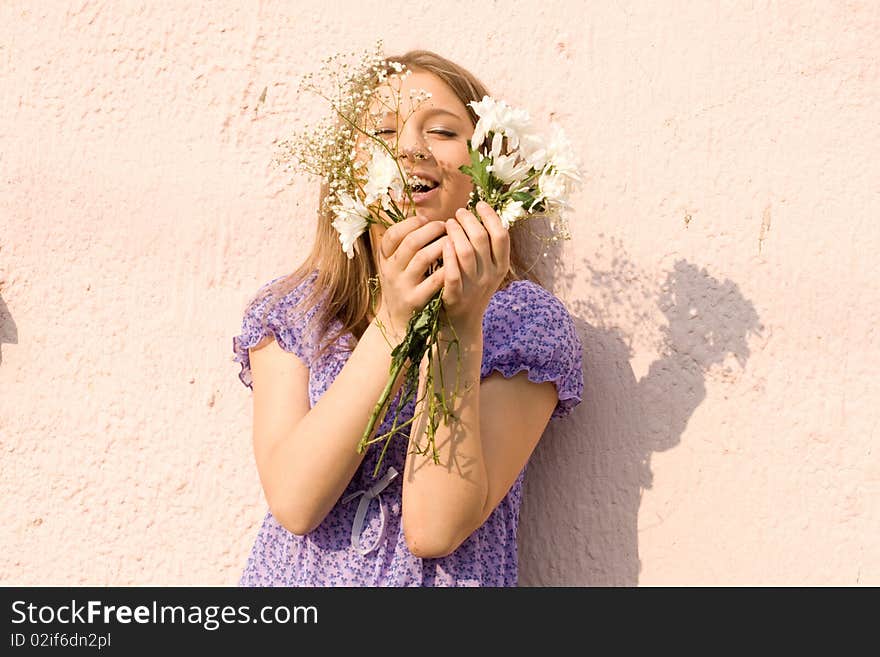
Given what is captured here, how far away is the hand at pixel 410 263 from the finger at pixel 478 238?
A: 0.04 m

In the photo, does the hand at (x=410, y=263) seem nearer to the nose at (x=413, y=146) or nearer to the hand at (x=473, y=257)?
the hand at (x=473, y=257)

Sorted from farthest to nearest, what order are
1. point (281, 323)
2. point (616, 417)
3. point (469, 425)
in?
1. point (616, 417)
2. point (281, 323)
3. point (469, 425)

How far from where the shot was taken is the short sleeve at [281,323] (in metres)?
1.76

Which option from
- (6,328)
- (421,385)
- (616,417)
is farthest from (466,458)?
(6,328)

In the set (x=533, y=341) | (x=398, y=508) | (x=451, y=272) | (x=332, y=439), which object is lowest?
(x=398, y=508)

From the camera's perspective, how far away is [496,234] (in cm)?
139

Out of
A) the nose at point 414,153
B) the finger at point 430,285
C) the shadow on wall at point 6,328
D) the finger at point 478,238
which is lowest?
the shadow on wall at point 6,328

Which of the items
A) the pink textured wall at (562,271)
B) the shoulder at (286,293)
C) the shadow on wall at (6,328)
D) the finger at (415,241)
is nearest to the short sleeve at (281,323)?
the shoulder at (286,293)

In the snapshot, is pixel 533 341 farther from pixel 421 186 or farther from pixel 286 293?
pixel 286 293

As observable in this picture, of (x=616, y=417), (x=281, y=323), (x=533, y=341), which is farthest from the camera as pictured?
(x=616, y=417)

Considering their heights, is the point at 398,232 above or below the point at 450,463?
above

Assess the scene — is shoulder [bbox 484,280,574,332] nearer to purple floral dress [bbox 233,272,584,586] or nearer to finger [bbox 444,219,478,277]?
purple floral dress [bbox 233,272,584,586]

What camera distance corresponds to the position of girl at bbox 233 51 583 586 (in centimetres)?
145

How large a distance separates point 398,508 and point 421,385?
0.84 feet
